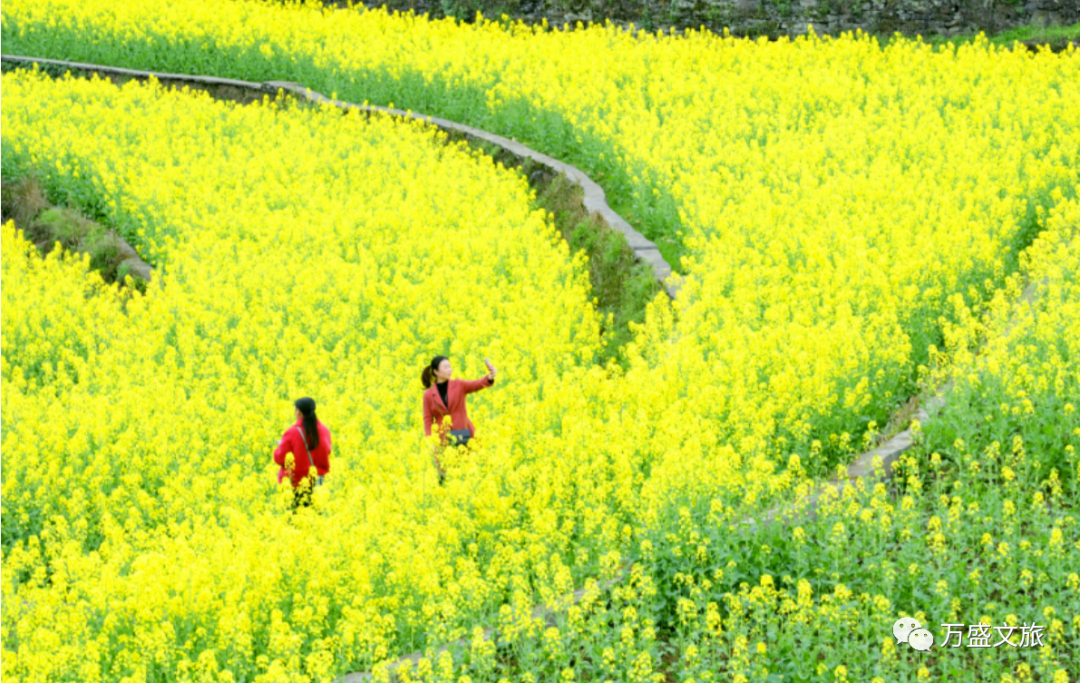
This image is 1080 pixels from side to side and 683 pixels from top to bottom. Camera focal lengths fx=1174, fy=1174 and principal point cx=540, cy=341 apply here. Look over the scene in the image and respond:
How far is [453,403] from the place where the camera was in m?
8.55

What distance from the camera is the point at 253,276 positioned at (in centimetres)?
1233

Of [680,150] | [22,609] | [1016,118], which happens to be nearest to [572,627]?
[22,609]

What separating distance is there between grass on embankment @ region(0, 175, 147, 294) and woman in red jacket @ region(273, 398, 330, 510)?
6709 millimetres

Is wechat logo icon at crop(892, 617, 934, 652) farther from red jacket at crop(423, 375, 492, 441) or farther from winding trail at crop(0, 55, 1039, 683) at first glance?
red jacket at crop(423, 375, 492, 441)

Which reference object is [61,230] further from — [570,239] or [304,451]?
[304,451]

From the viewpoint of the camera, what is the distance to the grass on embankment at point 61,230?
14.9 metres

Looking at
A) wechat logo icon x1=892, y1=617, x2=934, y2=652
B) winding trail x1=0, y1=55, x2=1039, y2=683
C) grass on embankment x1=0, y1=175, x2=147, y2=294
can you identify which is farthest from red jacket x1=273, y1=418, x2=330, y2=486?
grass on embankment x1=0, y1=175, x2=147, y2=294

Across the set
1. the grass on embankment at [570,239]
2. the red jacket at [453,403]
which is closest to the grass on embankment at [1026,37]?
the grass on embankment at [570,239]

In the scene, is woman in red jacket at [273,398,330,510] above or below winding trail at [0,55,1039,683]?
below

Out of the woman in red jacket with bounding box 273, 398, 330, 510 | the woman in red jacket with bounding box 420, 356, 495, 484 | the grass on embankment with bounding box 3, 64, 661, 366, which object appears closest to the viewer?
the woman in red jacket with bounding box 273, 398, 330, 510

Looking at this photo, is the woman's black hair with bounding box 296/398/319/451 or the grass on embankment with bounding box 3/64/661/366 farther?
the grass on embankment with bounding box 3/64/661/366

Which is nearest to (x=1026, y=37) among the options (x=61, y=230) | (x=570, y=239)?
(x=570, y=239)

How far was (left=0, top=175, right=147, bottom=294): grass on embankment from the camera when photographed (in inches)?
586

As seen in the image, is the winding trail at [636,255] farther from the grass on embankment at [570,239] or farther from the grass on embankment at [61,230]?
the grass on embankment at [61,230]
